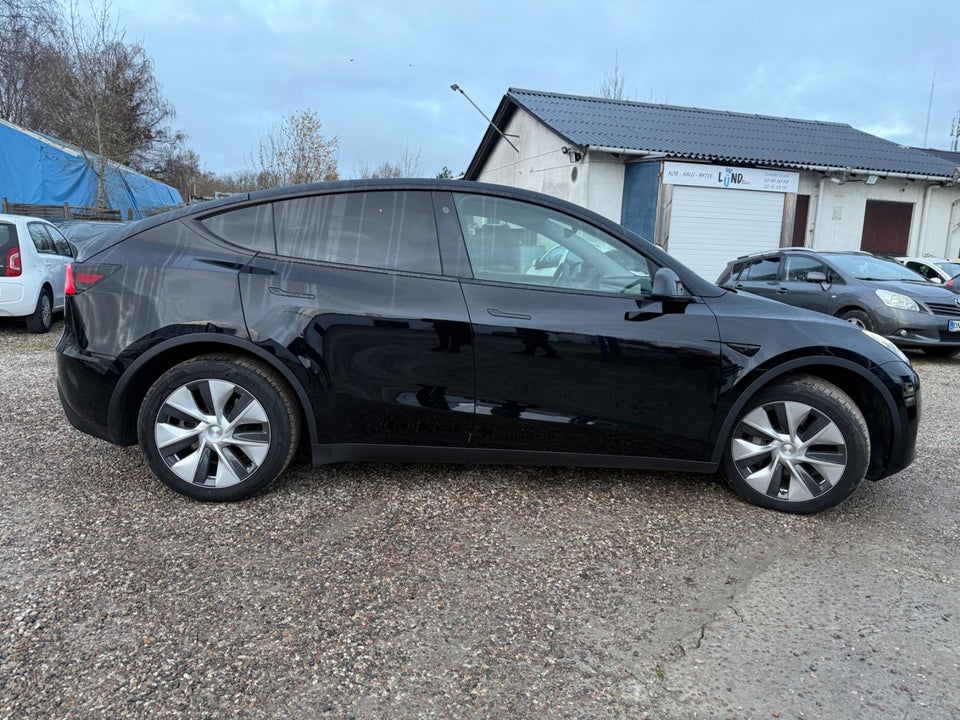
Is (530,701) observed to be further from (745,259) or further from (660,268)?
(745,259)

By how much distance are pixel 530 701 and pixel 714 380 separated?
1.90 meters

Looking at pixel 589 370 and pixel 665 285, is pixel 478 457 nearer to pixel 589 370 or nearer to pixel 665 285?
pixel 589 370

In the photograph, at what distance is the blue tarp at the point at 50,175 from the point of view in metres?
19.7

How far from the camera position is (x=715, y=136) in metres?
19.1

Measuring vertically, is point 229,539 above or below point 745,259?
below

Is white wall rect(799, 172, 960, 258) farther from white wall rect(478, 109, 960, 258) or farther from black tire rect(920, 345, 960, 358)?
black tire rect(920, 345, 960, 358)

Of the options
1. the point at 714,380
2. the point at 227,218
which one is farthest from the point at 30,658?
the point at 714,380

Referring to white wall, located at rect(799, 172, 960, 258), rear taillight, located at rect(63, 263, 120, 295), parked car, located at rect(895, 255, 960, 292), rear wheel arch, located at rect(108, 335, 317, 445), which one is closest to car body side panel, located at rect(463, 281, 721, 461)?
rear wheel arch, located at rect(108, 335, 317, 445)

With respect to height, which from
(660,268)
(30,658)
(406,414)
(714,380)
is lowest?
(30,658)

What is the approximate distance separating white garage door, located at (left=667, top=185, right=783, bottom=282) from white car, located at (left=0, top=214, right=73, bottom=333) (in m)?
13.0

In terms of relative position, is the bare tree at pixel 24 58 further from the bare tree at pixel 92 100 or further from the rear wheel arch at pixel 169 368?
the rear wheel arch at pixel 169 368

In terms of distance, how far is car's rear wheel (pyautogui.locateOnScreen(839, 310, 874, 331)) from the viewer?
837 centimetres

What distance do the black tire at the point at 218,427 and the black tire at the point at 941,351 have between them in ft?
27.4

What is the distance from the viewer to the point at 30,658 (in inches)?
84.3
